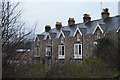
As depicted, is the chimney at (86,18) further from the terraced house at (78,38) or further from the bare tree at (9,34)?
the bare tree at (9,34)

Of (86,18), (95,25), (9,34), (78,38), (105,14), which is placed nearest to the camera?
(9,34)

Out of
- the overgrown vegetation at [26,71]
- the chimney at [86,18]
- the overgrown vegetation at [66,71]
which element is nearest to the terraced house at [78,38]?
the chimney at [86,18]

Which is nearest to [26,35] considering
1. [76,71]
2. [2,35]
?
[2,35]

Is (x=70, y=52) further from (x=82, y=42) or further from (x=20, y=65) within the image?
(x=20, y=65)

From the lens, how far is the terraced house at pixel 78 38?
2333cm

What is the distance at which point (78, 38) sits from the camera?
26.9 metres

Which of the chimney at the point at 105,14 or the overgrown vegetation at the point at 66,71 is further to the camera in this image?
the chimney at the point at 105,14

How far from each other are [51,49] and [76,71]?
71.5 ft

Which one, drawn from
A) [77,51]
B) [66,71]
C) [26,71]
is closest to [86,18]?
[77,51]

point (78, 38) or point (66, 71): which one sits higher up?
point (78, 38)

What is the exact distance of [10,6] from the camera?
8086 mm

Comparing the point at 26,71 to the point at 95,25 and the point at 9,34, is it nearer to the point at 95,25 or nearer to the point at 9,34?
the point at 9,34

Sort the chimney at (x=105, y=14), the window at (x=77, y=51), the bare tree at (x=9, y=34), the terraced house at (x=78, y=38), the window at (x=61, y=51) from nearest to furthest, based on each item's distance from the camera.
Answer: the bare tree at (x=9, y=34), the terraced house at (x=78, y=38), the window at (x=77, y=51), the chimney at (x=105, y=14), the window at (x=61, y=51)

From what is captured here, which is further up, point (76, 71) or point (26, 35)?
point (26, 35)
